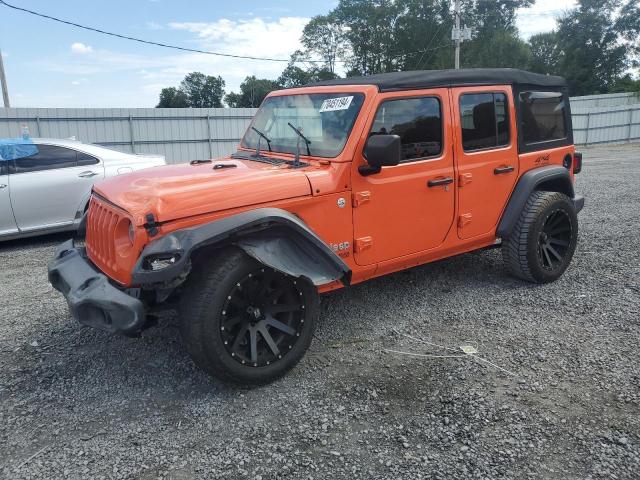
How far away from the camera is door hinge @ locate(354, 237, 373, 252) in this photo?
3.79 metres

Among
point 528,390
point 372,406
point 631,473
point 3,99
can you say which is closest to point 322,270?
point 372,406

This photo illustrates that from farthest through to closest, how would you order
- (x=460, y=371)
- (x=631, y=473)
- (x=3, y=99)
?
(x=3, y=99), (x=460, y=371), (x=631, y=473)

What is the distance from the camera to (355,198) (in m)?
3.72

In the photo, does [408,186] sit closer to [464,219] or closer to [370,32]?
[464,219]

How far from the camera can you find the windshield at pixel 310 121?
12.6ft

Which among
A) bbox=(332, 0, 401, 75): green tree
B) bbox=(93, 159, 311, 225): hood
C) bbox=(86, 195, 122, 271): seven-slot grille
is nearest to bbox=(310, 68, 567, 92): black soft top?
bbox=(93, 159, 311, 225): hood

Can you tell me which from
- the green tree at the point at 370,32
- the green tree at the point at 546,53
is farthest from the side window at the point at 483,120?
the green tree at the point at 546,53

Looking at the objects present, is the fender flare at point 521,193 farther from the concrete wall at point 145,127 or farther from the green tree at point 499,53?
the green tree at point 499,53

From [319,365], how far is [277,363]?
40 cm

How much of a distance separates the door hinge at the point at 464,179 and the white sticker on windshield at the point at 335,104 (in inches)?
44.9

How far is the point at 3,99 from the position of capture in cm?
1867

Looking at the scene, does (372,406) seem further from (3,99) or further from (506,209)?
(3,99)

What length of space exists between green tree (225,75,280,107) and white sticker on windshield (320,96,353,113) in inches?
1809

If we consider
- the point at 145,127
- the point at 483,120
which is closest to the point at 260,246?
the point at 483,120
